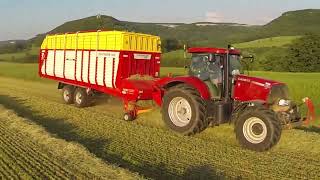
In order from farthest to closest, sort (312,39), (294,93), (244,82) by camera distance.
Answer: (312,39), (294,93), (244,82)

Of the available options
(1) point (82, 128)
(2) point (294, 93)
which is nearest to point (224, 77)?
(1) point (82, 128)

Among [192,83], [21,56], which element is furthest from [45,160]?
[21,56]

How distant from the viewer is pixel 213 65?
9445 millimetres

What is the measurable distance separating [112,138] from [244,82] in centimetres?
310

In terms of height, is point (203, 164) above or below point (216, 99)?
below

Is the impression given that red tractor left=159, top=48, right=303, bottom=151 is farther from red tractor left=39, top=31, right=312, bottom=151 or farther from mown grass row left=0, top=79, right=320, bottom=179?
mown grass row left=0, top=79, right=320, bottom=179

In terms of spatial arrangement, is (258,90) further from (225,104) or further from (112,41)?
(112,41)

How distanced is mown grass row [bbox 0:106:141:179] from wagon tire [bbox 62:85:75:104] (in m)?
5.77

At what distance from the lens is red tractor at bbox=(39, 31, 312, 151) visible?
8.54 meters

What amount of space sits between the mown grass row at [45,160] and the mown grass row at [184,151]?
0.65 metres

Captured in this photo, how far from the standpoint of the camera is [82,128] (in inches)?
418

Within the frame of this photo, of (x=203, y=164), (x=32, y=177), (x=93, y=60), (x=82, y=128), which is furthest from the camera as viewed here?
(x=93, y=60)

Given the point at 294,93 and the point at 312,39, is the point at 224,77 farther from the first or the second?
the point at 312,39

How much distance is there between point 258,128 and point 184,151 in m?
1.53
